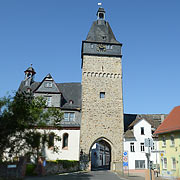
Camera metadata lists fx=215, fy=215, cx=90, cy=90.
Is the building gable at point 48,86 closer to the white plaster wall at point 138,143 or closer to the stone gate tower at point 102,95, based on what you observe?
the stone gate tower at point 102,95

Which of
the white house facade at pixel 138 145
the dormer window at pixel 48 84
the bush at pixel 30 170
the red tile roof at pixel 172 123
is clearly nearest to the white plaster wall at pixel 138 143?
the white house facade at pixel 138 145

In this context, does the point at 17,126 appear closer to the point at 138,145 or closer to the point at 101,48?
the point at 138,145

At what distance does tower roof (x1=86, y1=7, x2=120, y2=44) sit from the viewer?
33344 mm

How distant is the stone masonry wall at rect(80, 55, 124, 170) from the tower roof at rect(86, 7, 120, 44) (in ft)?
10.2

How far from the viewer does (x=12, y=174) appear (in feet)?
48.3

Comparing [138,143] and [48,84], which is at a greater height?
[48,84]

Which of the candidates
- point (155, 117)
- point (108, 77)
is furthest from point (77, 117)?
point (155, 117)

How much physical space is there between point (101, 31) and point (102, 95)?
1096 centimetres

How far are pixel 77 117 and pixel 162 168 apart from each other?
12.4 metres

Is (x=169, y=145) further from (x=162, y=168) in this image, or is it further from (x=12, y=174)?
(x=12, y=174)

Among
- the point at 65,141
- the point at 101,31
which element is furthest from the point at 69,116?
the point at 101,31

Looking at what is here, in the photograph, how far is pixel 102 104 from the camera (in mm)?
30000

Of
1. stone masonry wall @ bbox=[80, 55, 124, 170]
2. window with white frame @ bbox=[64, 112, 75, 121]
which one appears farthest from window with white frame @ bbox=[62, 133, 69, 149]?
window with white frame @ bbox=[64, 112, 75, 121]

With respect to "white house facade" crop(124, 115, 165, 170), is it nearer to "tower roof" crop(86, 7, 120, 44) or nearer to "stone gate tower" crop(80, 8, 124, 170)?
"stone gate tower" crop(80, 8, 124, 170)
